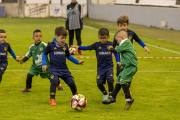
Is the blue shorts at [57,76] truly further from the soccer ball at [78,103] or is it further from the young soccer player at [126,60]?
the young soccer player at [126,60]

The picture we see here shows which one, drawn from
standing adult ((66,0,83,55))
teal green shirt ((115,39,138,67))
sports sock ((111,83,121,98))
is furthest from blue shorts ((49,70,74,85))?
standing adult ((66,0,83,55))

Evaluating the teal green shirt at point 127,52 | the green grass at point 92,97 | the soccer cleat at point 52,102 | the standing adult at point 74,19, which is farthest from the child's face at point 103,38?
the standing adult at point 74,19

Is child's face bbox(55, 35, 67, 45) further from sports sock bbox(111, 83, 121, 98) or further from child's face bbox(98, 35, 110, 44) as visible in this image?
Answer: sports sock bbox(111, 83, 121, 98)

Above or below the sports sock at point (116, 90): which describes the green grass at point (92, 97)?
below

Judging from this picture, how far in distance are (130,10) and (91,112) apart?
26.6 meters

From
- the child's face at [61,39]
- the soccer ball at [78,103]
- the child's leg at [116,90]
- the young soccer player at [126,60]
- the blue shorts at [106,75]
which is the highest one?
the child's face at [61,39]

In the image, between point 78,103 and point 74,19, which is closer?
point 78,103

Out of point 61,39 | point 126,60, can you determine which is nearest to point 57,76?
point 61,39

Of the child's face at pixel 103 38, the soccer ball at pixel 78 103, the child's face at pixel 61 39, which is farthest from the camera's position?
the child's face at pixel 103 38

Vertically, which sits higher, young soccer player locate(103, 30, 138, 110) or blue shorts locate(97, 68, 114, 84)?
young soccer player locate(103, 30, 138, 110)

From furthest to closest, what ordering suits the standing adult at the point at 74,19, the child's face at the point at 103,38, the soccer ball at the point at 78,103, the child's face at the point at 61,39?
1. the standing adult at the point at 74,19
2. the child's face at the point at 103,38
3. the child's face at the point at 61,39
4. the soccer ball at the point at 78,103

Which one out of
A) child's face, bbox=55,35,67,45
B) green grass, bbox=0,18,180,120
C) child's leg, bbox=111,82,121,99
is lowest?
green grass, bbox=0,18,180,120

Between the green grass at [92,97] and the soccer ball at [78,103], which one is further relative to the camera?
the soccer ball at [78,103]

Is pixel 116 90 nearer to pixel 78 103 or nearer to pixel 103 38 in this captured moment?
pixel 78 103
